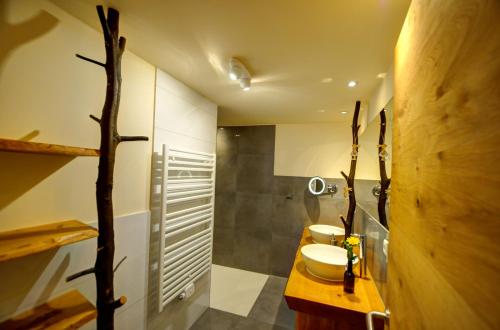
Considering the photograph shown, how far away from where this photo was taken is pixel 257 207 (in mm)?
3293

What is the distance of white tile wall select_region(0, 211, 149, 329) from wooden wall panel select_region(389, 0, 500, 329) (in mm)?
1331

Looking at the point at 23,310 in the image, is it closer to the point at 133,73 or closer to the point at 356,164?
the point at 133,73

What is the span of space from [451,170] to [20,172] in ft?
4.47

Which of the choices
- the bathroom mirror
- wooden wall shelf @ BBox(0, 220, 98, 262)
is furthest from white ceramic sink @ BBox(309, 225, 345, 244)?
wooden wall shelf @ BBox(0, 220, 98, 262)

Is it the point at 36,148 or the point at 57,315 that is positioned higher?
the point at 36,148

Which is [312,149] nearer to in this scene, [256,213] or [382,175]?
[256,213]

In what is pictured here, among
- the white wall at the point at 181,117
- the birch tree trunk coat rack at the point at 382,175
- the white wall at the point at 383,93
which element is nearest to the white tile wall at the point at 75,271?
the white wall at the point at 181,117

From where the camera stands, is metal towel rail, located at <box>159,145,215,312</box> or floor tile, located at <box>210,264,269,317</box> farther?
floor tile, located at <box>210,264,269,317</box>

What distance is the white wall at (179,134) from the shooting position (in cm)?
157

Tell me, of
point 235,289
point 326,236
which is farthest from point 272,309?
point 326,236

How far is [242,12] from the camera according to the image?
3.23 ft

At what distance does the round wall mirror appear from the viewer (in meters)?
2.91

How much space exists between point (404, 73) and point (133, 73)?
1410mm

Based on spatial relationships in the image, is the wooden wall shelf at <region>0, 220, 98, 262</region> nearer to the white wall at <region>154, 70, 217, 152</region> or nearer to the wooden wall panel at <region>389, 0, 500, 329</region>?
the white wall at <region>154, 70, 217, 152</region>
